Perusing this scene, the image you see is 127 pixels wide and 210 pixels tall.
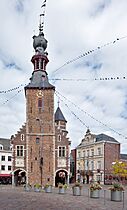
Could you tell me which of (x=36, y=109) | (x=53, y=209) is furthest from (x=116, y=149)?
(x=53, y=209)

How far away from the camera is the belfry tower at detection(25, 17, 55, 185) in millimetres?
38219

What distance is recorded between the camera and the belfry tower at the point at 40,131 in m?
38.2

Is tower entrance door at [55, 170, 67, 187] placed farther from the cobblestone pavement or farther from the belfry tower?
the cobblestone pavement

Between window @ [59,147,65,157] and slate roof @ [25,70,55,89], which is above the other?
slate roof @ [25,70,55,89]

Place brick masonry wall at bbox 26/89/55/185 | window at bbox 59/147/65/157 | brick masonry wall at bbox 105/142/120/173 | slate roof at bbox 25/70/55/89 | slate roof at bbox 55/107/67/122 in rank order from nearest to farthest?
1. brick masonry wall at bbox 26/89/55/185
2. window at bbox 59/147/65/157
3. slate roof at bbox 25/70/55/89
4. brick masonry wall at bbox 105/142/120/173
5. slate roof at bbox 55/107/67/122

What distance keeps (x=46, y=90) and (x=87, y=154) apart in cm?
2301

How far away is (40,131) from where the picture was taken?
129ft

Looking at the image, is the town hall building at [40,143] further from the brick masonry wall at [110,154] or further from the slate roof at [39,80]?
the brick masonry wall at [110,154]

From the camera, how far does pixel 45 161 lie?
38.6 meters

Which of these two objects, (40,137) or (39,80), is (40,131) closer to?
(40,137)

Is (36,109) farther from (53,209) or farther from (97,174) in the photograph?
(53,209)

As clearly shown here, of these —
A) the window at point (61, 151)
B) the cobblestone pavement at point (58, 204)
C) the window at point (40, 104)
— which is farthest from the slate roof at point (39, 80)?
the cobblestone pavement at point (58, 204)

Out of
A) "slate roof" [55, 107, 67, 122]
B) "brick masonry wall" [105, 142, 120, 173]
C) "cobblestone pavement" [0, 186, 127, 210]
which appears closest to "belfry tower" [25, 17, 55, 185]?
"slate roof" [55, 107, 67, 122]

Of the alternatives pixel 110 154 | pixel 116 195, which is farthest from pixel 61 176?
pixel 116 195
